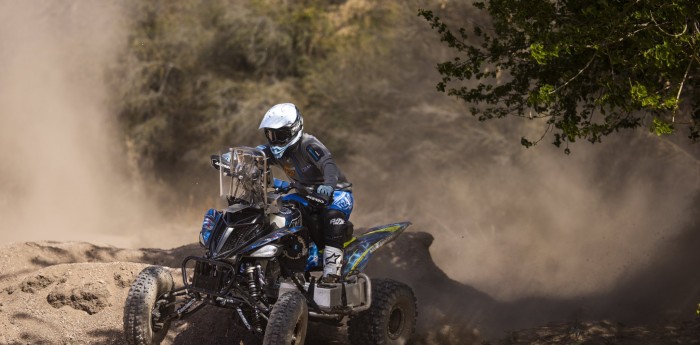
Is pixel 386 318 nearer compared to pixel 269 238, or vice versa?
pixel 269 238

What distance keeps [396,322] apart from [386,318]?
0.42m

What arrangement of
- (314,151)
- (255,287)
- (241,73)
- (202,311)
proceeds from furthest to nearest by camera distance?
(241,73) → (202,311) → (314,151) → (255,287)

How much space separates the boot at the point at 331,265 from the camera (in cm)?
820

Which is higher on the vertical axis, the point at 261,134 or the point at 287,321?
the point at 261,134

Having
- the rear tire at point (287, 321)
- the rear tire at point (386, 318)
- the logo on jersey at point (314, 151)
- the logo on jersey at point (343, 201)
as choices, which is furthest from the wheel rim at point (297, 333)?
the logo on jersey at point (314, 151)

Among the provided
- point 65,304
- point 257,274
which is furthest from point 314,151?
point 65,304

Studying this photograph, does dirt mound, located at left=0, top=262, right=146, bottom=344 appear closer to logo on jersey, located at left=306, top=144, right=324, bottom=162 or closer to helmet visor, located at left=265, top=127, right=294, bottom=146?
helmet visor, located at left=265, top=127, right=294, bottom=146

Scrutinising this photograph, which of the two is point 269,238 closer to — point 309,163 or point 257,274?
point 257,274

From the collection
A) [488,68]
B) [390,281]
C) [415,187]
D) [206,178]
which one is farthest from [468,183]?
[390,281]

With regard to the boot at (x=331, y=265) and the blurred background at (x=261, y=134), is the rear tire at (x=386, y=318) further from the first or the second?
the blurred background at (x=261, y=134)

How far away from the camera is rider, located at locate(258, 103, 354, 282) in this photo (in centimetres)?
817

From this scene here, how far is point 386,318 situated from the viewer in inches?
347

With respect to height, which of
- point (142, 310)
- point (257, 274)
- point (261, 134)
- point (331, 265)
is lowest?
point (142, 310)

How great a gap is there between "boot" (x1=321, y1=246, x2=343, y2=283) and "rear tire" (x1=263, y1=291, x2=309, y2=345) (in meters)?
0.76
